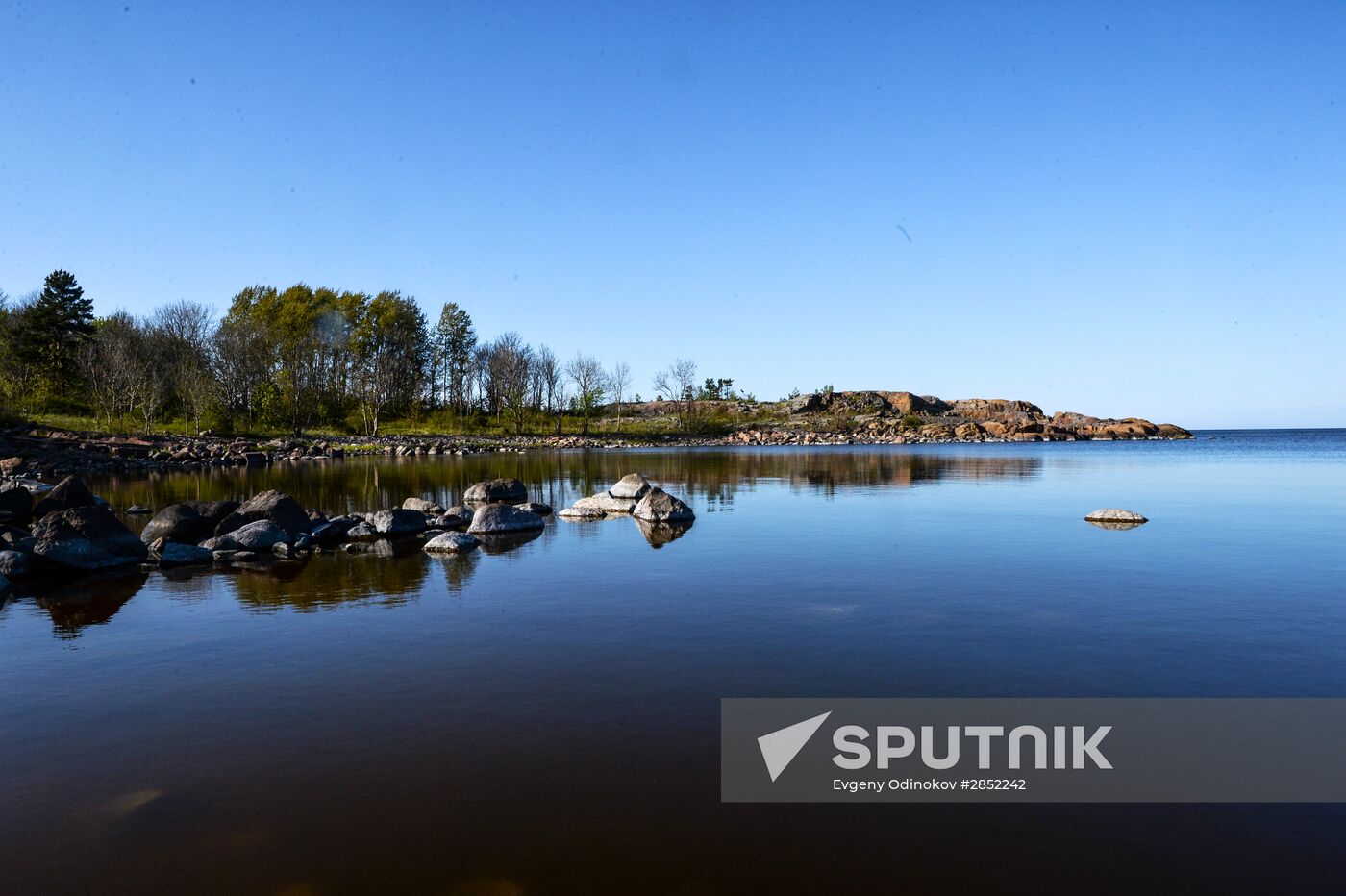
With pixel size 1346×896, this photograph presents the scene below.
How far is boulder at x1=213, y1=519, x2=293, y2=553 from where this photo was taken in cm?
1850

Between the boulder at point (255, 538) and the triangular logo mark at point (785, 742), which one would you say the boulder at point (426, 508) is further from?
the triangular logo mark at point (785, 742)

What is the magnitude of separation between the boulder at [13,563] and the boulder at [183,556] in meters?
2.32

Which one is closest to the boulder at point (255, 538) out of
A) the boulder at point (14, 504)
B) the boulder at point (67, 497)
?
the boulder at point (67, 497)

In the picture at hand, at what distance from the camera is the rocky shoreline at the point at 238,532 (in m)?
16.4

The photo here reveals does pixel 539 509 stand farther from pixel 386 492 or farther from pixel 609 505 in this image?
pixel 386 492

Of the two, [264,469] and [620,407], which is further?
[620,407]

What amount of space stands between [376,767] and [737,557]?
441 inches

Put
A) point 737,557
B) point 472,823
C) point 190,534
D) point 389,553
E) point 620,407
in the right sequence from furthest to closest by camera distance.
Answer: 1. point 620,407
2. point 190,534
3. point 389,553
4. point 737,557
5. point 472,823

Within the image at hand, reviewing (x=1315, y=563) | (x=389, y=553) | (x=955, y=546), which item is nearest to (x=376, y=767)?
(x=389, y=553)

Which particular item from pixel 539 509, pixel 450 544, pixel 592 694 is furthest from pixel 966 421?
pixel 592 694

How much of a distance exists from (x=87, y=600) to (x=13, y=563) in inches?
128

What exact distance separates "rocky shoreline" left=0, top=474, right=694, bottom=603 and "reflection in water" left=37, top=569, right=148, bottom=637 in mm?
843

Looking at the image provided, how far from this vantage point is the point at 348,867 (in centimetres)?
536

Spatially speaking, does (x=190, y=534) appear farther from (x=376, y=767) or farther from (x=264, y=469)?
(x=264, y=469)
